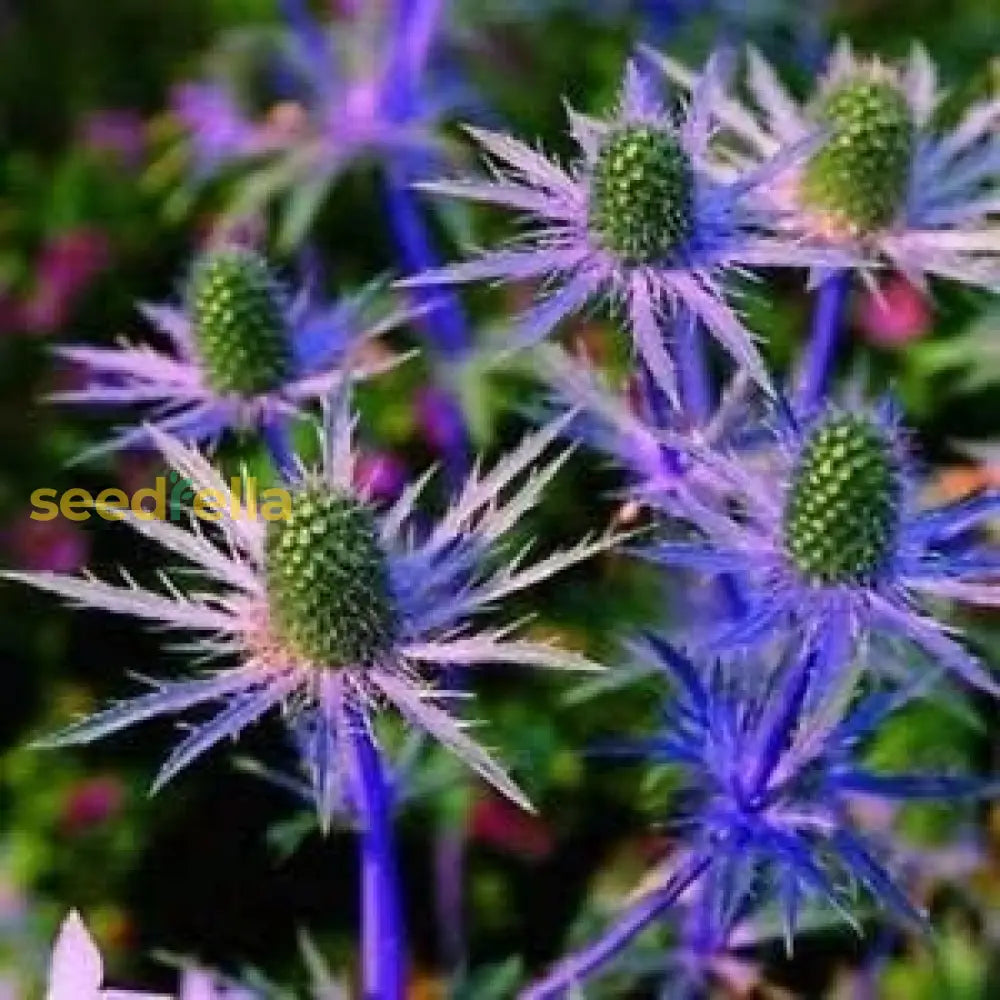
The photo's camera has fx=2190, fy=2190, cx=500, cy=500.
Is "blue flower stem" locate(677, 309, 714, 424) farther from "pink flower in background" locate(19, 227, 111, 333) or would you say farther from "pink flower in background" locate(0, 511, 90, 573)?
"pink flower in background" locate(19, 227, 111, 333)

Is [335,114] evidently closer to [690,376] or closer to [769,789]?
[690,376]

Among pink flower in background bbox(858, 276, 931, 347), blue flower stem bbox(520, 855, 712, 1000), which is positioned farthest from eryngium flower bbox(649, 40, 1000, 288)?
pink flower in background bbox(858, 276, 931, 347)

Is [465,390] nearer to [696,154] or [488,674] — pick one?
[488,674]

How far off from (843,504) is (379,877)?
1.14 feet

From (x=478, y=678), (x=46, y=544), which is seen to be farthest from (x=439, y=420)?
(x=46, y=544)

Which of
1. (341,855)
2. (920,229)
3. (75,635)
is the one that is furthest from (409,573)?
(75,635)

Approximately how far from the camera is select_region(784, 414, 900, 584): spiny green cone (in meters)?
1.17

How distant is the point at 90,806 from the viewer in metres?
1.98

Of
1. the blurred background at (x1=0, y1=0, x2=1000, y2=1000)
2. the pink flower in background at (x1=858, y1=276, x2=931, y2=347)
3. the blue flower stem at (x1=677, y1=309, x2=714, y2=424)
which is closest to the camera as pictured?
the blue flower stem at (x1=677, y1=309, x2=714, y2=424)

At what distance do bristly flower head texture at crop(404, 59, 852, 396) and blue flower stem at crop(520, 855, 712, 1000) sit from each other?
288 millimetres

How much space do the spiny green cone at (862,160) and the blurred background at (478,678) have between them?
0.17 metres

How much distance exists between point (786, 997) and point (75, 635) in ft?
3.04

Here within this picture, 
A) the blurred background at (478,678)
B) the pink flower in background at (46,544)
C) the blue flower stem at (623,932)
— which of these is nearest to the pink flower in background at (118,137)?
the blurred background at (478,678)

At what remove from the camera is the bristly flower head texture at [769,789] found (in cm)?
119
